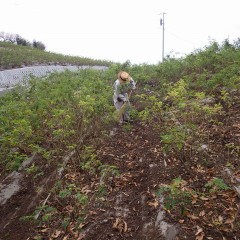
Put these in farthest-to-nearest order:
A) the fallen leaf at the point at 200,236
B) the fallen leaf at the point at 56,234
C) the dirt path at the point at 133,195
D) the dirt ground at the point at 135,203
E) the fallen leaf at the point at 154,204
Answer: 1. the fallen leaf at the point at 154,204
2. the fallen leaf at the point at 56,234
3. the dirt path at the point at 133,195
4. the dirt ground at the point at 135,203
5. the fallen leaf at the point at 200,236

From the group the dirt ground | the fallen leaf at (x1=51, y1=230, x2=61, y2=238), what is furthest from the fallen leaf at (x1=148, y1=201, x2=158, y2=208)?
the fallen leaf at (x1=51, y1=230, x2=61, y2=238)

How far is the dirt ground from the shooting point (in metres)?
3.65

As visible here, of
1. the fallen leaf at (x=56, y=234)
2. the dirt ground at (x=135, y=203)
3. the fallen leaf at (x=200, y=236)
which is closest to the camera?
the fallen leaf at (x=200, y=236)

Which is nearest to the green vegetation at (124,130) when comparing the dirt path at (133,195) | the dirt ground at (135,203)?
the dirt ground at (135,203)

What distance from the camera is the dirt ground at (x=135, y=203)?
365 centimetres

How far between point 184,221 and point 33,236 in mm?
2115

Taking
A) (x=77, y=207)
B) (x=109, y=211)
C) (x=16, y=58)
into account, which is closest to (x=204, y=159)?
(x=109, y=211)

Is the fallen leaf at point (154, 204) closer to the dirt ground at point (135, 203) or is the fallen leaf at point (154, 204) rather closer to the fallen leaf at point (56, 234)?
the dirt ground at point (135, 203)

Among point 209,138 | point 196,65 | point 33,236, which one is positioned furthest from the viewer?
point 196,65

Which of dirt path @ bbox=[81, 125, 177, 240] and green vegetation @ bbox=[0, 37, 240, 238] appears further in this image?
green vegetation @ bbox=[0, 37, 240, 238]

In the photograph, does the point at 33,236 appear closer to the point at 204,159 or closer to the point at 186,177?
the point at 186,177

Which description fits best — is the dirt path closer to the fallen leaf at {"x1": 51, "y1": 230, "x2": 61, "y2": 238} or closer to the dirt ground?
the dirt ground

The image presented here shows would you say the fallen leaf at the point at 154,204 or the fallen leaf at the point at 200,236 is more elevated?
the fallen leaf at the point at 200,236

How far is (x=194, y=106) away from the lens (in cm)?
531
